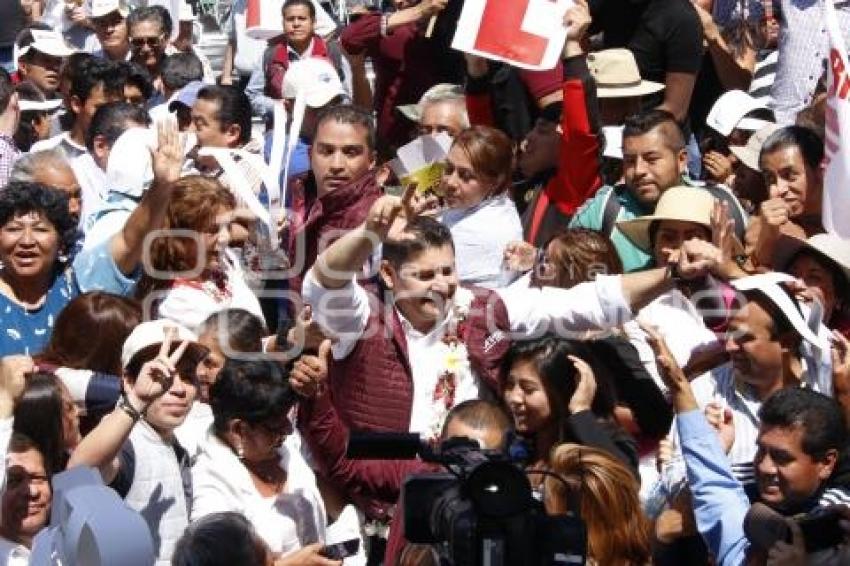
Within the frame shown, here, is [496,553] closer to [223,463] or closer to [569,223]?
[223,463]

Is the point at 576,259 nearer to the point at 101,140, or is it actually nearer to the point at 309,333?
the point at 309,333

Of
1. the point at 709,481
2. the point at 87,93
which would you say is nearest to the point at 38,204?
the point at 709,481

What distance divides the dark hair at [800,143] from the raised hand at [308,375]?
2.24 metres

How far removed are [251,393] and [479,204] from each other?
76.2 inches

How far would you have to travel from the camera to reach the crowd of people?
6137mm

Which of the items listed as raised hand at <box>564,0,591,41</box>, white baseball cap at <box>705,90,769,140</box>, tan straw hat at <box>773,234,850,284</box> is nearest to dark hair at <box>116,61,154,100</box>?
white baseball cap at <box>705,90,769,140</box>

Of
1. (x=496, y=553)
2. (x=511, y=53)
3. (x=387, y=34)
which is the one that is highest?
(x=496, y=553)

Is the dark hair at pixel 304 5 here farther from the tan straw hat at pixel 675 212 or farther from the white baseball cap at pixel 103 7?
the tan straw hat at pixel 675 212

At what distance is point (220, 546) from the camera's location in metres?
5.24

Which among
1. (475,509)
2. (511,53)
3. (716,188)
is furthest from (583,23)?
(475,509)

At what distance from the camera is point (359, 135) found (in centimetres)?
845

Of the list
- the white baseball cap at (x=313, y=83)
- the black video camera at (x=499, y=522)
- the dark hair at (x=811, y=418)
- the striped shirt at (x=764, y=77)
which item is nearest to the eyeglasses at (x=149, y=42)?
the white baseball cap at (x=313, y=83)

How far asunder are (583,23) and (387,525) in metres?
2.42

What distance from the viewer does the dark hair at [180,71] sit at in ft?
40.2
